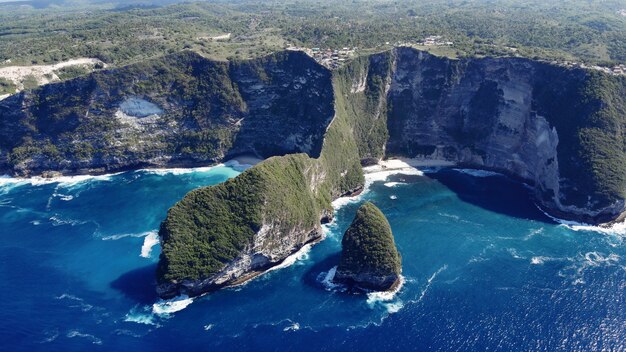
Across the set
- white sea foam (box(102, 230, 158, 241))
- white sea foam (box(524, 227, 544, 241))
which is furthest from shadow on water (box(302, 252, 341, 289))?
white sea foam (box(524, 227, 544, 241))

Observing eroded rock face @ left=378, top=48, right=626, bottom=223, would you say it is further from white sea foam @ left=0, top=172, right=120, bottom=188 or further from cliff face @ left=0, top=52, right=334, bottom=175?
white sea foam @ left=0, top=172, right=120, bottom=188

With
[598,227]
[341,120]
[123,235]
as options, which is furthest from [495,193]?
[123,235]

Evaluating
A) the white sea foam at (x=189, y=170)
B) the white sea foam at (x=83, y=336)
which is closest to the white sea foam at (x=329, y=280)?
the white sea foam at (x=83, y=336)

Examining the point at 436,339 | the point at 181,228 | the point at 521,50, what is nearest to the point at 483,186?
the point at 521,50

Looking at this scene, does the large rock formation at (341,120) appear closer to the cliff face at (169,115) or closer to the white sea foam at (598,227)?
the cliff face at (169,115)

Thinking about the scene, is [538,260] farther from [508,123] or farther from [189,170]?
[189,170]

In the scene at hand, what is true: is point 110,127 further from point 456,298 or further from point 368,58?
point 456,298
